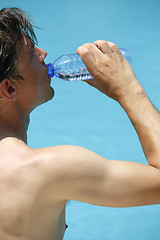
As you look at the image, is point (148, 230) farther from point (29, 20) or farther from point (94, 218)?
point (29, 20)

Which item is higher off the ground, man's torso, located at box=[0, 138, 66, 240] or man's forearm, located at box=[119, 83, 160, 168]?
man's forearm, located at box=[119, 83, 160, 168]

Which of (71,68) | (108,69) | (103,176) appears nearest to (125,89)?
(108,69)

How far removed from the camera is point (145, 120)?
3.81 feet

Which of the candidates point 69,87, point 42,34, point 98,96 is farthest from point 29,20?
point 42,34

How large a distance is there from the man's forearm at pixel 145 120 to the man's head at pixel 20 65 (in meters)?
0.34

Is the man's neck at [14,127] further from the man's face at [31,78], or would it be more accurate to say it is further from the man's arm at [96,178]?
the man's arm at [96,178]

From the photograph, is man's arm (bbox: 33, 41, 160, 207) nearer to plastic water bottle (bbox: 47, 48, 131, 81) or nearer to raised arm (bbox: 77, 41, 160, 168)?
raised arm (bbox: 77, 41, 160, 168)

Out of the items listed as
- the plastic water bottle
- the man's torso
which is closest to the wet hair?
the man's torso

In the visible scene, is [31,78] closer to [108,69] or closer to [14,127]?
[14,127]

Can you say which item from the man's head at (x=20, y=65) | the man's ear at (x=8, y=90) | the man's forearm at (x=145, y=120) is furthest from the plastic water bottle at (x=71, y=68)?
the man's forearm at (x=145, y=120)

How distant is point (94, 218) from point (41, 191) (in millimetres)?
2425

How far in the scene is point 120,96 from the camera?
1213mm

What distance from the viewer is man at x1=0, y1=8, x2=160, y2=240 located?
107 cm

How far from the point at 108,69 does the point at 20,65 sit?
1.02ft
